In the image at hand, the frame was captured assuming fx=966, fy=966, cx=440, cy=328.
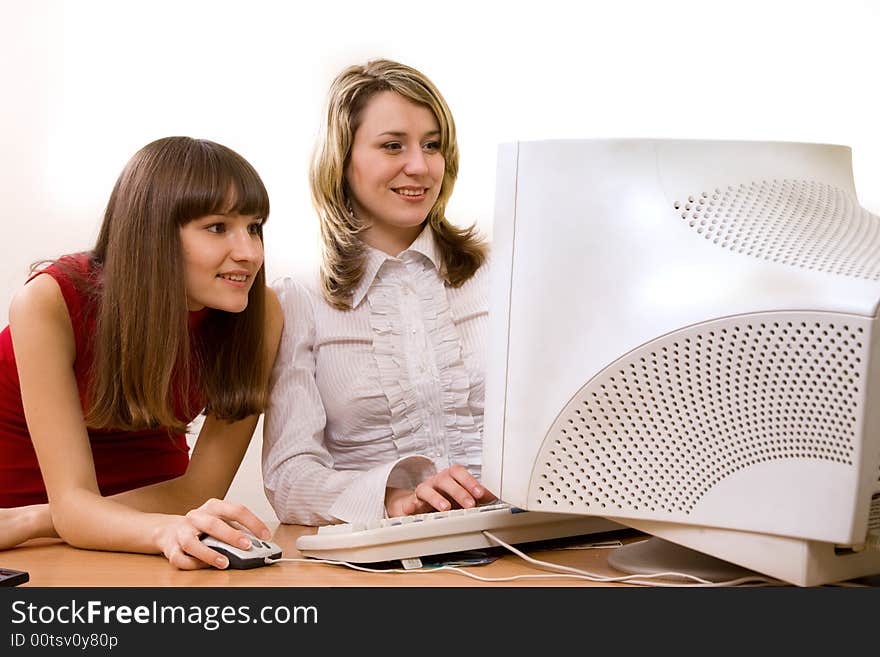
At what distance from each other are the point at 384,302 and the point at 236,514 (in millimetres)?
579

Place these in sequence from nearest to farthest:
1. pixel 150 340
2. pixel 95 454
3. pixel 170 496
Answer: pixel 150 340 < pixel 170 496 < pixel 95 454

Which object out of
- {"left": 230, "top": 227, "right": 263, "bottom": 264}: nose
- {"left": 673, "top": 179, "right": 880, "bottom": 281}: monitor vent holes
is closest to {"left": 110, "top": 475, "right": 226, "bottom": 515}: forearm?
{"left": 230, "top": 227, "right": 263, "bottom": 264}: nose

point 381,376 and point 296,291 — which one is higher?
point 296,291

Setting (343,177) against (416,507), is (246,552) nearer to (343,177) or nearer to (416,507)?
(416,507)

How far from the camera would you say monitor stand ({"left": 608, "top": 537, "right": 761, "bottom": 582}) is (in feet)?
2.97

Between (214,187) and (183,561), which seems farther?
(214,187)

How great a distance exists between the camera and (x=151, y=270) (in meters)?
1.22

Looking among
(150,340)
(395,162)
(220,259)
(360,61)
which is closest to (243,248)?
(220,259)

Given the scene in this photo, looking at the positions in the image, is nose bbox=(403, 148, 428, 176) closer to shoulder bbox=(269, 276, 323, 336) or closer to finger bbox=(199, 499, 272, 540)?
shoulder bbox=(269, 276, 323, 336)

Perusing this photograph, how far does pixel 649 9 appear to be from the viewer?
257 centimetres

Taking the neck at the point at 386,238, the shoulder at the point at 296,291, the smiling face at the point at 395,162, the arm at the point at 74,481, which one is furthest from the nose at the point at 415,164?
the arm at the point at 74,481

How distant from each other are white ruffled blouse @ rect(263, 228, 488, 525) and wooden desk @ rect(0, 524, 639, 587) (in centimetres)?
30

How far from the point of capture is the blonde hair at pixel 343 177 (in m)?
1.51

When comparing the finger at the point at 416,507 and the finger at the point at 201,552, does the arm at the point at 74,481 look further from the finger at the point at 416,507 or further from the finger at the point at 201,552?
the finger at the point at 416,507
